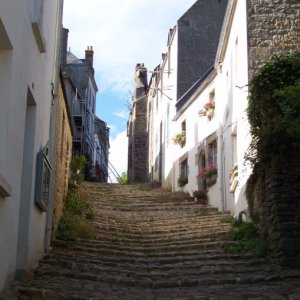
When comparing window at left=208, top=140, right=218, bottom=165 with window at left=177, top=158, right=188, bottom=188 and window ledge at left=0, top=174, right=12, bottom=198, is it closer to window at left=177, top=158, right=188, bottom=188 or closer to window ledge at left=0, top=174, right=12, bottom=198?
window at left=177, top=158, right=188, bottom=188

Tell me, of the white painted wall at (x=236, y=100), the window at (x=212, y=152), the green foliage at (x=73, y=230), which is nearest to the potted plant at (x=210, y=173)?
the window at (x=212, y=152)

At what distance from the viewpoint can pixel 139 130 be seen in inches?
1364

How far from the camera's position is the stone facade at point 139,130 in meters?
33.8

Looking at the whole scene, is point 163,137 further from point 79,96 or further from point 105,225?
point 105,225

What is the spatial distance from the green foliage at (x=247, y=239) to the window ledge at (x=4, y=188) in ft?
18.2

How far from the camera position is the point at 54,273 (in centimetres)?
914

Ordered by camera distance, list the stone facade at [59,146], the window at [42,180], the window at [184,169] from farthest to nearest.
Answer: the window at [184,169] → the stone facade at [59,146] → the window at [42,180]

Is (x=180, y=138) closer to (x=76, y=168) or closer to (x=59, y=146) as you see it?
(x=76, y=168)

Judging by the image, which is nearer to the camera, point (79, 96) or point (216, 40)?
point (216, 40)

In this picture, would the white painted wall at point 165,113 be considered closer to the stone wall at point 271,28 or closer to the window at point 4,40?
the stone wall at point 271,28

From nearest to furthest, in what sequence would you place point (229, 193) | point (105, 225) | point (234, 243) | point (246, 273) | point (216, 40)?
1. point (246, 273)
2. point (234, 243)
3. point (105, 225)
4. point (229, 193)
5. point (216, 40)

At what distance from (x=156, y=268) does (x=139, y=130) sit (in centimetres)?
2465

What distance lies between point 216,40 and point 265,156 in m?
15.5

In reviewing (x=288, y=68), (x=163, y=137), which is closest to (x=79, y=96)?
(x=163, y=137)
